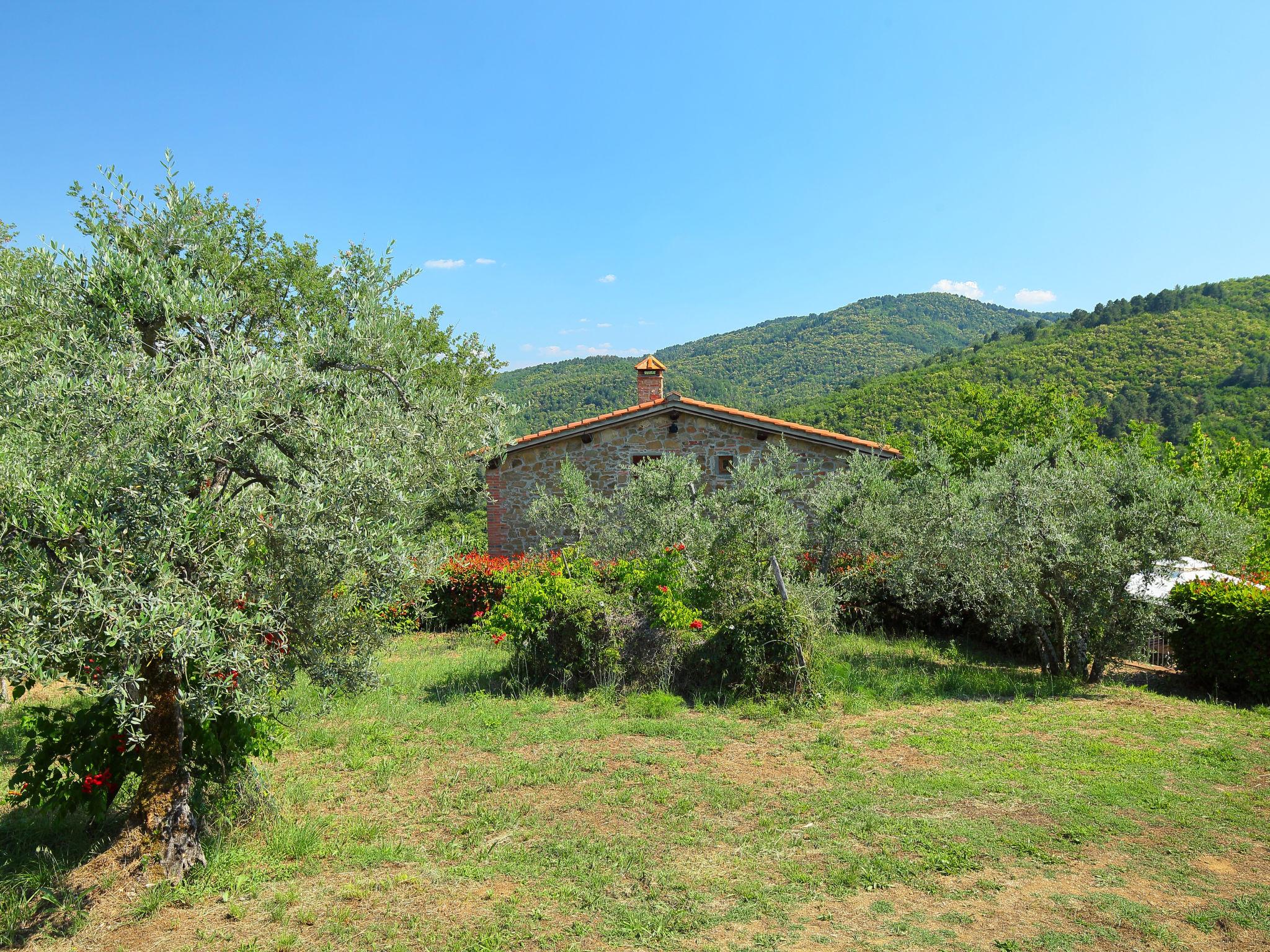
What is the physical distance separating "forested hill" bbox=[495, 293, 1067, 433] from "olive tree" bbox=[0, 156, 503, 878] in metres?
35.2

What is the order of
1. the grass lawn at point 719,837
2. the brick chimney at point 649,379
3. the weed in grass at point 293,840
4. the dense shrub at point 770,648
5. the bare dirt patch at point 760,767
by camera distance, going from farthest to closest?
1. the brick chimney at point 649,379
2. the dense shrub at point 770,648
3. the bare dirt patch at point 760,767
4. the weed in grass at point 293,840
5. the grass lawn at point 719,837

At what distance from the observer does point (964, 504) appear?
10633mm

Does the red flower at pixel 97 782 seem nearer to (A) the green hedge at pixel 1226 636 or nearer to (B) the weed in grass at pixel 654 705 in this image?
(B) the weed in grass at pixel 654 705

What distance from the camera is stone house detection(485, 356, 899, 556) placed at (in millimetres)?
18094

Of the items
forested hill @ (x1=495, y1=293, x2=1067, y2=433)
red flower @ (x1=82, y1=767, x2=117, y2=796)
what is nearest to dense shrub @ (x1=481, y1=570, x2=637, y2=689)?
red flower @ (x1=82, y1=767, x2=117, y2=796)

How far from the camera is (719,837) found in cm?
547

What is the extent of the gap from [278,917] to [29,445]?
10.0ft

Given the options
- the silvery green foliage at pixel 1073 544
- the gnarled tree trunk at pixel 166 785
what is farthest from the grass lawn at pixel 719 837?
the silvery green foliage at pixel 1073 544

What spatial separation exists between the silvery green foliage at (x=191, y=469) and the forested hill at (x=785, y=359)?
35.1m

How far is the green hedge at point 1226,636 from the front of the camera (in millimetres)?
9094

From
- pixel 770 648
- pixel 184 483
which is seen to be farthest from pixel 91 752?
pixel 770 648

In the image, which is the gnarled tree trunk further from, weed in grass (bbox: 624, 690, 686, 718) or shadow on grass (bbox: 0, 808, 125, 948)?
weed in grass (bbox: 624, 690, 686, 718)

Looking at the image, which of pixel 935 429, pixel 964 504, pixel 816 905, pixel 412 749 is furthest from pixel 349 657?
pixel 935 429

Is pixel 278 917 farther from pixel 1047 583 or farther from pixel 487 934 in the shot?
pixel 1047 583
